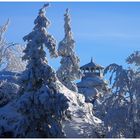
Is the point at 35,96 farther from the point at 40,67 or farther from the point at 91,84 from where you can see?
the point at 91,84

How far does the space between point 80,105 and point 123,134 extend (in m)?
7.72

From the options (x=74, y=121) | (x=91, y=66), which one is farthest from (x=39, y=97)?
(x=91, y=66)

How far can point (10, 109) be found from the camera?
31.5 metres

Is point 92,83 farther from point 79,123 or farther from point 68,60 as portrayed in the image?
point 79,123

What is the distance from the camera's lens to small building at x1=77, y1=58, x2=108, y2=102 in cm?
6094

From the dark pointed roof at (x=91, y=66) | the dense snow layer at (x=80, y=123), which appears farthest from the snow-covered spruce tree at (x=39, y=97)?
the dark pointed roof at (x=91, y=66)

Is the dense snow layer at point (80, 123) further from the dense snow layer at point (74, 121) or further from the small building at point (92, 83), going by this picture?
the small building at point (92, 83)

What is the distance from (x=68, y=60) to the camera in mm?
50844

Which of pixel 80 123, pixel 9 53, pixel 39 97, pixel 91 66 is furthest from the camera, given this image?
pixel 91 66

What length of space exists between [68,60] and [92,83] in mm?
14214

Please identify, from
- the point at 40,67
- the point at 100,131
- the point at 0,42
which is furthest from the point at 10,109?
the point at 0,42

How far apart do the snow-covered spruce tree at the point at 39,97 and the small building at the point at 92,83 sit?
26649 millimetres

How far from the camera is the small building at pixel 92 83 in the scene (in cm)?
6094

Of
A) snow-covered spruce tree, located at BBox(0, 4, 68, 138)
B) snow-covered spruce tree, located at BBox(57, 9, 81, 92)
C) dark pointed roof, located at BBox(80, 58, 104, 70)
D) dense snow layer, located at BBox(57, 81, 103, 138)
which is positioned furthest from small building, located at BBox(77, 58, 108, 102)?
snow-covered spruce tree, located at BBox(0, 4, 68, 138)
